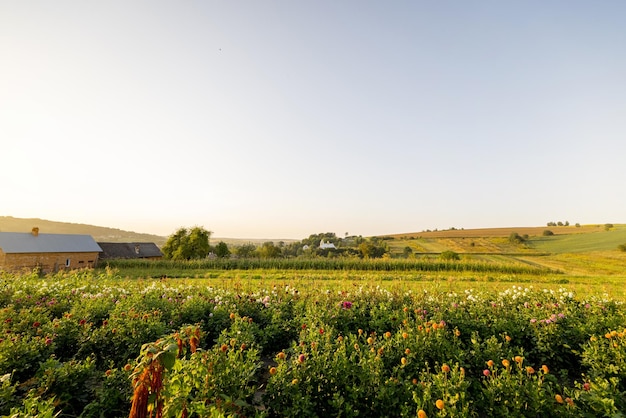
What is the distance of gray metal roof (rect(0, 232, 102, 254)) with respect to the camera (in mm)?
27406

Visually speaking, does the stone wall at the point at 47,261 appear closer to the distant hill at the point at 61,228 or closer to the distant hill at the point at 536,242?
the distant hill at the point at 61,228

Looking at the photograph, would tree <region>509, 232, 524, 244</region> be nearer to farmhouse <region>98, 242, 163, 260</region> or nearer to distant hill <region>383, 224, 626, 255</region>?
distant hill <region>383, 224, 626, 255</region>

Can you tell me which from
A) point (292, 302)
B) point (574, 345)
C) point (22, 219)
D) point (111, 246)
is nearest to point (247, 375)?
point (292, 302)

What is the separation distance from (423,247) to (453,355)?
45.5m

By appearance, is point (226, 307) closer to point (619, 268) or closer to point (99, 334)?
point (99, 334)

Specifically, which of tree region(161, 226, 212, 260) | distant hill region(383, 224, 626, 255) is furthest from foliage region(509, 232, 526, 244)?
tree region(161, 226, 212, 260)

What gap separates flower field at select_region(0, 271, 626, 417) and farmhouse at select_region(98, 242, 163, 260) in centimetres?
3749

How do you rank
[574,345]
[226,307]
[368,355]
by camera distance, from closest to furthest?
[368,355]
[574,345]
[226,307]

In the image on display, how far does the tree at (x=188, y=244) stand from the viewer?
119 feet

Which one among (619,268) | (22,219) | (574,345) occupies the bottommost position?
(619,268)

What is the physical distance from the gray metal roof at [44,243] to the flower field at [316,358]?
2974cm

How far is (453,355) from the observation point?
368 centimetres

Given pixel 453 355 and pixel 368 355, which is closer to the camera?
pixel 368 355

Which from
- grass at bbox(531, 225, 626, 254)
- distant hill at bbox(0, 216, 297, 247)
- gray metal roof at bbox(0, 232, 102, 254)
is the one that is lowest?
grass at bbox(531, 225, 626, 254)
